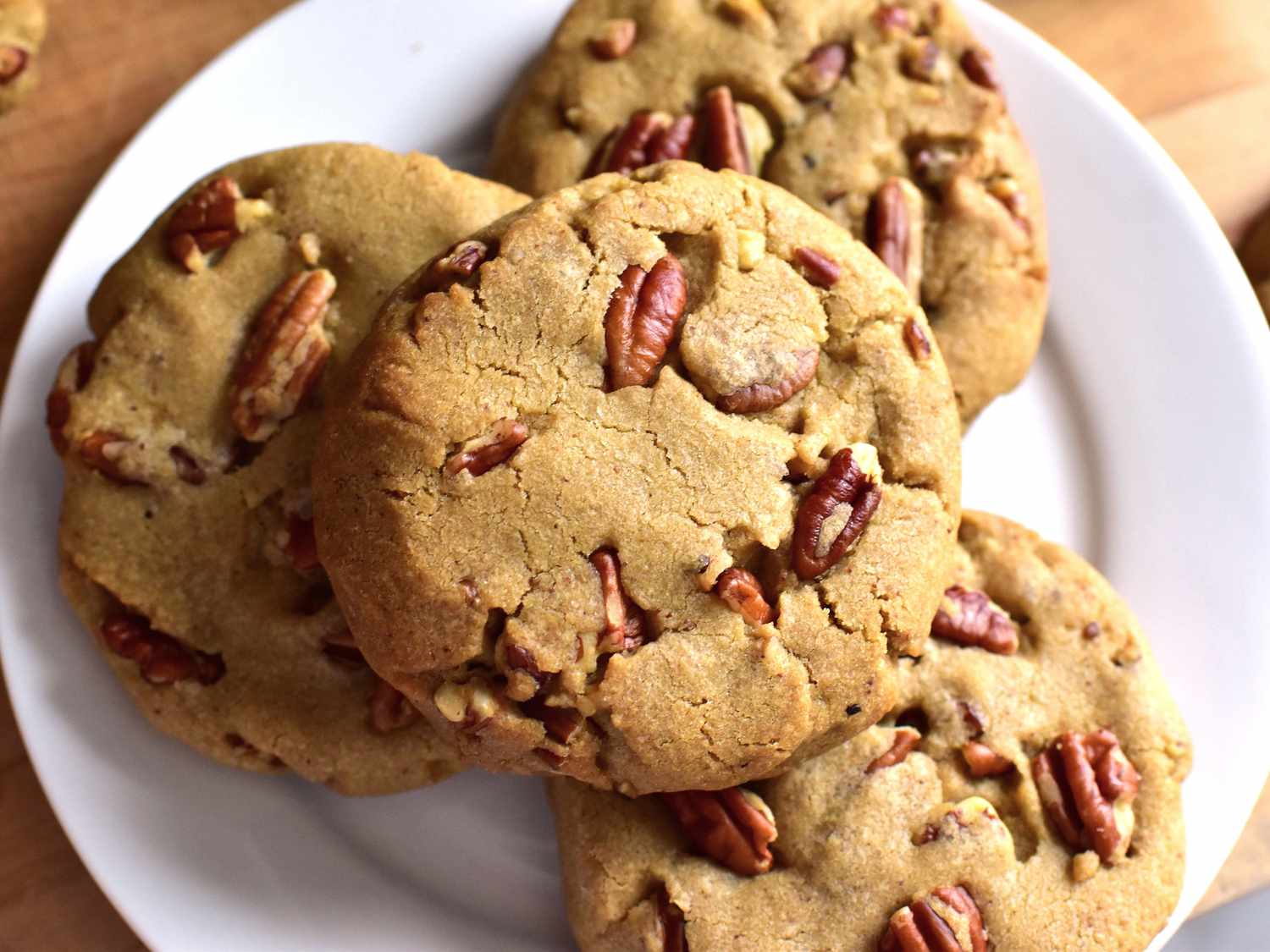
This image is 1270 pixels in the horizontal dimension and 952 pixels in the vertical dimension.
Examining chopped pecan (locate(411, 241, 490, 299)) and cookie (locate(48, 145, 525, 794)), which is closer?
chopped pecan (locate(411, 241, 490, 299))

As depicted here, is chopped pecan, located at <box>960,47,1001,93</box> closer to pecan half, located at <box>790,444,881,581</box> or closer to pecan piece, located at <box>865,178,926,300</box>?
pecan piece, located at <box>865,178,926,300</box>

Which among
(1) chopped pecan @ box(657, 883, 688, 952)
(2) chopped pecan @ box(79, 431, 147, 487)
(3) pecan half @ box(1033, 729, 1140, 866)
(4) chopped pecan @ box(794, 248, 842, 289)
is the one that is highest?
(4) chopped pecan @ box(794, 248, 842, 289)

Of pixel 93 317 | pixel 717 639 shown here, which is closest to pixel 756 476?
pixel 717 639

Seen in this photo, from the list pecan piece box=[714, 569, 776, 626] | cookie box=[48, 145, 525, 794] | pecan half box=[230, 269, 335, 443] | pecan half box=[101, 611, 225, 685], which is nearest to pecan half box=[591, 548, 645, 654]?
pecan piece box=[714, 569, 776, 626]

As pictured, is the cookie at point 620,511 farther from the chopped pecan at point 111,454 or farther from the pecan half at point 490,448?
the chopped pecan at point 111,454

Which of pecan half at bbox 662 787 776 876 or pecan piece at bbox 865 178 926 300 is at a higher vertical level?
pecan piece at bbox 865 178 926 300

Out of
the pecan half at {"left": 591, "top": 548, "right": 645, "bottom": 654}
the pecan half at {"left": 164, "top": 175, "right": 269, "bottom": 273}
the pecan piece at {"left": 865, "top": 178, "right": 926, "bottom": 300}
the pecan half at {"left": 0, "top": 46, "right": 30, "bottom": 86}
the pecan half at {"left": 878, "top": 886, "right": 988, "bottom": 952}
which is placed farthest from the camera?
the pecan half at {"left": 0, "top": 46, "right": 30, "bottom": 86}

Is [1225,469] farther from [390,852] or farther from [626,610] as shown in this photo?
[390,852]

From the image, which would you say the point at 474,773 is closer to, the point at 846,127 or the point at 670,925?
the point at 670,925
